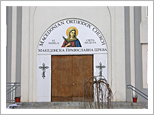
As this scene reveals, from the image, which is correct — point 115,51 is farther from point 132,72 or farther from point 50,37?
point 50,37

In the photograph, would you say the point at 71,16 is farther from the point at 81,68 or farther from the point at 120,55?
the point at 120,55

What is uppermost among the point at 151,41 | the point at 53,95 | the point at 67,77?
the point at 151,41

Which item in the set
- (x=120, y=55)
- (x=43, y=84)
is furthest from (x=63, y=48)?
(x=120, y=55)

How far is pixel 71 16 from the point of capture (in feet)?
34.8

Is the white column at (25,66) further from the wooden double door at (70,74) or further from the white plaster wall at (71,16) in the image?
the wooden double door at (70,74)

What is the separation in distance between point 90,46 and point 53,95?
2.71 metres

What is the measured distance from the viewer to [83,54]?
10625 mm

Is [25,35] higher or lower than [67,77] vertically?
higher

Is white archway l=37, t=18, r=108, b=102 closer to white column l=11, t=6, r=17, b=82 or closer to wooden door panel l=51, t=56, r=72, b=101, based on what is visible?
wooden door panel l=51, t=56, r=72, b=101

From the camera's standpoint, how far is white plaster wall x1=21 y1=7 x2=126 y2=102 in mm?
10438

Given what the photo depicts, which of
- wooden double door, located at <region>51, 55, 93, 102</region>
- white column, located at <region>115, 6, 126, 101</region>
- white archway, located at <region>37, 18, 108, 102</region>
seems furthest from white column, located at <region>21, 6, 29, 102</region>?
white column, located at <region>115, 6, 126, 101</region>

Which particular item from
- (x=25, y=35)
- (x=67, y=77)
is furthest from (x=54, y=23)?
(x=67, y=77)

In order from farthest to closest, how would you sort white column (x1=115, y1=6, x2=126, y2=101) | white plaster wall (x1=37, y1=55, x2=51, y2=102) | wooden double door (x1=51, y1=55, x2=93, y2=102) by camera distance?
1. wooden double door (x1=51, y1=55, x2=93, y2=102)
2. white plaster wall (x1=37, y1=55, x2=51, y2=102)
3. white column (x1=115, y1=6, x2=126, y2=101)

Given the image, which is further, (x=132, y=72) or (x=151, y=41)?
(x=132, y=72)
